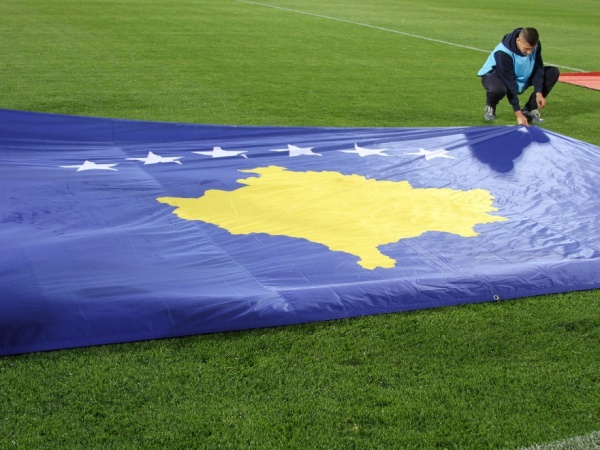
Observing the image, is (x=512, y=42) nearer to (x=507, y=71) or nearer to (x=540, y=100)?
(x=507, y=71)

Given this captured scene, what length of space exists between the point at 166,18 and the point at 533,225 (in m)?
14.8

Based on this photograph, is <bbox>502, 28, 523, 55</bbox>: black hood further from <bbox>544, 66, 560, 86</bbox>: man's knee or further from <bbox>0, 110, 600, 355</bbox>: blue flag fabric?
<bbox>0, 110, 600, 355</bbox>: blue flag fabric

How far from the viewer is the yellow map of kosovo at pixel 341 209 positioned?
462cm

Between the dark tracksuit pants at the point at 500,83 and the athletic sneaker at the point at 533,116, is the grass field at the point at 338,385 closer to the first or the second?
the dark tracksuit pants at the point at 500,83

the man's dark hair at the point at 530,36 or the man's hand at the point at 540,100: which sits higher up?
the man's dark hair at the point at 530,36

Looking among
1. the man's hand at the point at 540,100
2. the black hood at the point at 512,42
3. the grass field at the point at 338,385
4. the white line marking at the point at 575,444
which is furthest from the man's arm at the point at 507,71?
the white line marking at the point at 575,444

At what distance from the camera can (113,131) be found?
20.9 feet

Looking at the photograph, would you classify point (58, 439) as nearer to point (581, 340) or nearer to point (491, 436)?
point (491, 436)

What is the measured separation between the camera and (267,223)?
15.6 feet

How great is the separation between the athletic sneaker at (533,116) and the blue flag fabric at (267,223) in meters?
1.49

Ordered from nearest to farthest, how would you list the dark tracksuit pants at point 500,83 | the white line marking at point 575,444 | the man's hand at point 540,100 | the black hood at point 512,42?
1. the white line marking at point 575,444
2. the man's hand at point 540,100
3. the black hood at point 512,42
4. the dark tracksuit pants at point 500,83

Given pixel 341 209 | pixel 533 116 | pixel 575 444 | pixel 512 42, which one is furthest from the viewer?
pixel 533 116

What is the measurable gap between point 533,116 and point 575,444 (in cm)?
596

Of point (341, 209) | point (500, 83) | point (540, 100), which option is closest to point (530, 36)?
point (540, 100)
